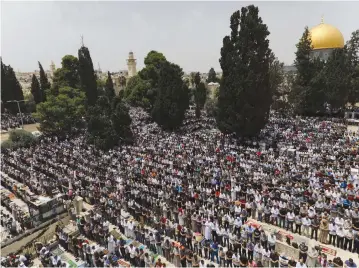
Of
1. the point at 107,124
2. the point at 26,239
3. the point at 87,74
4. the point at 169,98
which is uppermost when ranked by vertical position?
the point at 87,74

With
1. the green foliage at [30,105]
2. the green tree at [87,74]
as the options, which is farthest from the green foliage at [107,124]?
the green foliage at [30,105]

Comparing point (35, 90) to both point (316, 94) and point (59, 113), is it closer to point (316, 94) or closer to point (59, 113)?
point (59, 113)

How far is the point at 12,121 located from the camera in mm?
46312

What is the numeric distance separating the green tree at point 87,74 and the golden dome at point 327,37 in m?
36.6

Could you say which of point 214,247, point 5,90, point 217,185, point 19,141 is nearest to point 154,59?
point 19,141

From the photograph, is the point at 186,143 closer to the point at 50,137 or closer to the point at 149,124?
the point at 149,124

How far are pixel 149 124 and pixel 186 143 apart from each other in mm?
11488

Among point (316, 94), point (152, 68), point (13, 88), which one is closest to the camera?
point (316, 94)

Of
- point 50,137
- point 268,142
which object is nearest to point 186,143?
point 268,142

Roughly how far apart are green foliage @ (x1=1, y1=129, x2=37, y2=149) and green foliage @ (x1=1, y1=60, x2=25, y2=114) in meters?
17.4

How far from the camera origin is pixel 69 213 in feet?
55.3

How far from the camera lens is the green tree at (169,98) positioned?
104 ft

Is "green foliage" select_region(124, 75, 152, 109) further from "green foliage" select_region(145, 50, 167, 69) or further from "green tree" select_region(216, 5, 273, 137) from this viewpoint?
"green tree" select_region(216, 5, 273, 137)

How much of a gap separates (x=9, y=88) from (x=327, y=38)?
5292cm
